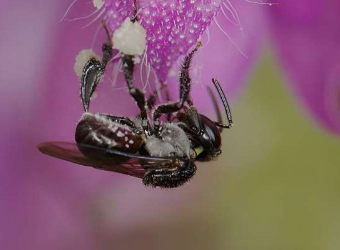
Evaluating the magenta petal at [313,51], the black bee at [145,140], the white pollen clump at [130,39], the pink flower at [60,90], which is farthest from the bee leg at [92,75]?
the magenta petal at [313,51]

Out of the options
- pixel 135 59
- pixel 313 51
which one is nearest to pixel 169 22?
pixel 135 59

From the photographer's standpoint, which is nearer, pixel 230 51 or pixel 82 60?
pixel 82 60

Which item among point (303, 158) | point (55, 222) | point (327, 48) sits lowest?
point (55, 222)

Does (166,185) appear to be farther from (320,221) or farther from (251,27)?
(320,221)

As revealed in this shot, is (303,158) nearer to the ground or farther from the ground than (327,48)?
nearer to the ground

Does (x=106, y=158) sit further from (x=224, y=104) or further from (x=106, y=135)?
(x=224, y=104)

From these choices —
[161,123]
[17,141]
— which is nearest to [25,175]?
[17,141]

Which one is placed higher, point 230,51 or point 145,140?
point 230,51
